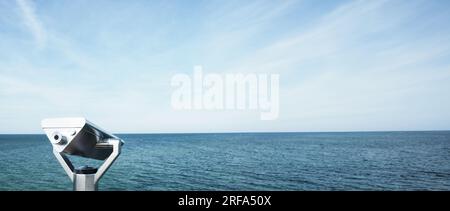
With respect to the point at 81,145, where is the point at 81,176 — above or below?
below

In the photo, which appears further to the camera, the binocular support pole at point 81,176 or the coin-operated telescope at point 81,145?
the binocular support pole at point 81,176

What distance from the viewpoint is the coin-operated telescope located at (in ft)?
5.49

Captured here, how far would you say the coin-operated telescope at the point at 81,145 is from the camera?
5.49 ft

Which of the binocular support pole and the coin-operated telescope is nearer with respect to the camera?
the coin-operated telescope

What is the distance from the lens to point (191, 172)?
56.4ft

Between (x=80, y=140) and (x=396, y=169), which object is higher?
(x=80, y=140)

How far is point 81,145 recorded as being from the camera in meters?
1.82
